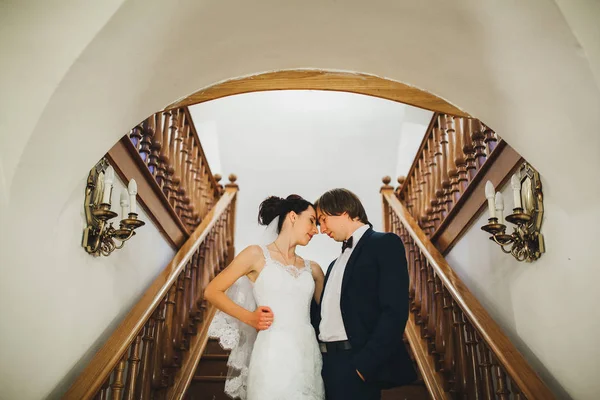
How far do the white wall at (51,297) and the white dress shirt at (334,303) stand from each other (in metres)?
1.19

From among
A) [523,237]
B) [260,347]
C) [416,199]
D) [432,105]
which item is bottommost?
[260,347]

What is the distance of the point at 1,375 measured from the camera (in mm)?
2260

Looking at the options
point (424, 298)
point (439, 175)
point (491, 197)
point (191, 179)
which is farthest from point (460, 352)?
point (191, 179)

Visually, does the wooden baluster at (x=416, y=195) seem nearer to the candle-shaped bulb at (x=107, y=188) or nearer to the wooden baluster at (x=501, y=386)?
the wooden baluster at (x=501, y=386)

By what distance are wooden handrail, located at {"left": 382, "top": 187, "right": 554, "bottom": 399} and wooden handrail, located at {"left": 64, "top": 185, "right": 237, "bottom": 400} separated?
171 cm

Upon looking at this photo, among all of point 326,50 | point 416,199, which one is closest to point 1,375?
point 326,50

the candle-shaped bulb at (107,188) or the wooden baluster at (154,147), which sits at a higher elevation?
the wooden baluster at (154,147)

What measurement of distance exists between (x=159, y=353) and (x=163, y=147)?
1.57 metres

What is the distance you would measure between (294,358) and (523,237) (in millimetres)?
1246

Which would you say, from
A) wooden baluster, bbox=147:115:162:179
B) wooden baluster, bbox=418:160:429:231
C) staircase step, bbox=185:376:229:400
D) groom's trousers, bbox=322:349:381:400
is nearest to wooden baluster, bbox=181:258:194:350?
staircase step, bbox=185:376:229:400

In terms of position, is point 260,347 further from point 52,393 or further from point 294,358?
point 52,393

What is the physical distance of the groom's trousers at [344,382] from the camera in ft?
8.77

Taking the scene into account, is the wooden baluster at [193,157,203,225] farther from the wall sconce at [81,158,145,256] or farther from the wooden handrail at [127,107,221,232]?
the wall sconce at [81,158,145,256]

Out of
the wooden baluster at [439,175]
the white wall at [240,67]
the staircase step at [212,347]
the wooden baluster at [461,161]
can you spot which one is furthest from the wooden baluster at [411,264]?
the white wall at [240,67]
